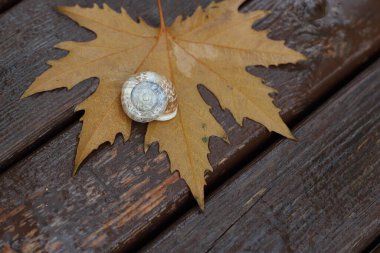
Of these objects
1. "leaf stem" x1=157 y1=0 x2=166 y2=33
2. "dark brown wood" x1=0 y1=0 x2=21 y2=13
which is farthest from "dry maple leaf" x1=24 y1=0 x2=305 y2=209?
"dark brown wood" x1=0 y1=0 x2=21 y2=13

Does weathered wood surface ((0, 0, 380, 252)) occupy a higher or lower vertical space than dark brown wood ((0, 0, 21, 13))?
lower

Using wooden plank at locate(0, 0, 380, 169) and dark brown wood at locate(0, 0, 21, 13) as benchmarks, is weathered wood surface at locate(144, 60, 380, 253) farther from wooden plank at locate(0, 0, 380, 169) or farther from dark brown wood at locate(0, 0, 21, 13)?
dark brown wood at locate(0, 0, 21, 13)

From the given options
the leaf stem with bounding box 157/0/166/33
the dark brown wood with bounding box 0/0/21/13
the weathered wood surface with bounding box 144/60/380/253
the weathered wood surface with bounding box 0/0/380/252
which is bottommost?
the weathered wood surface with bounding box 144/60/380/253

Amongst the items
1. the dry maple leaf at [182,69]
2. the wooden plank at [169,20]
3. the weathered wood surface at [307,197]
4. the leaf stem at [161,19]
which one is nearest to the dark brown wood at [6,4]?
the wooden plank at [169,20]

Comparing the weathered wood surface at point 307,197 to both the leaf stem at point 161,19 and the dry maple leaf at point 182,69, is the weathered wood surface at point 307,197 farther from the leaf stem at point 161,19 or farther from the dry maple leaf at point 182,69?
the leaf stem at point 161,19

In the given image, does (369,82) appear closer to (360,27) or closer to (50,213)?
(360,27)

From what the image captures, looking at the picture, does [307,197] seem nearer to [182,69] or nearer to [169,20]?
[182,69]
